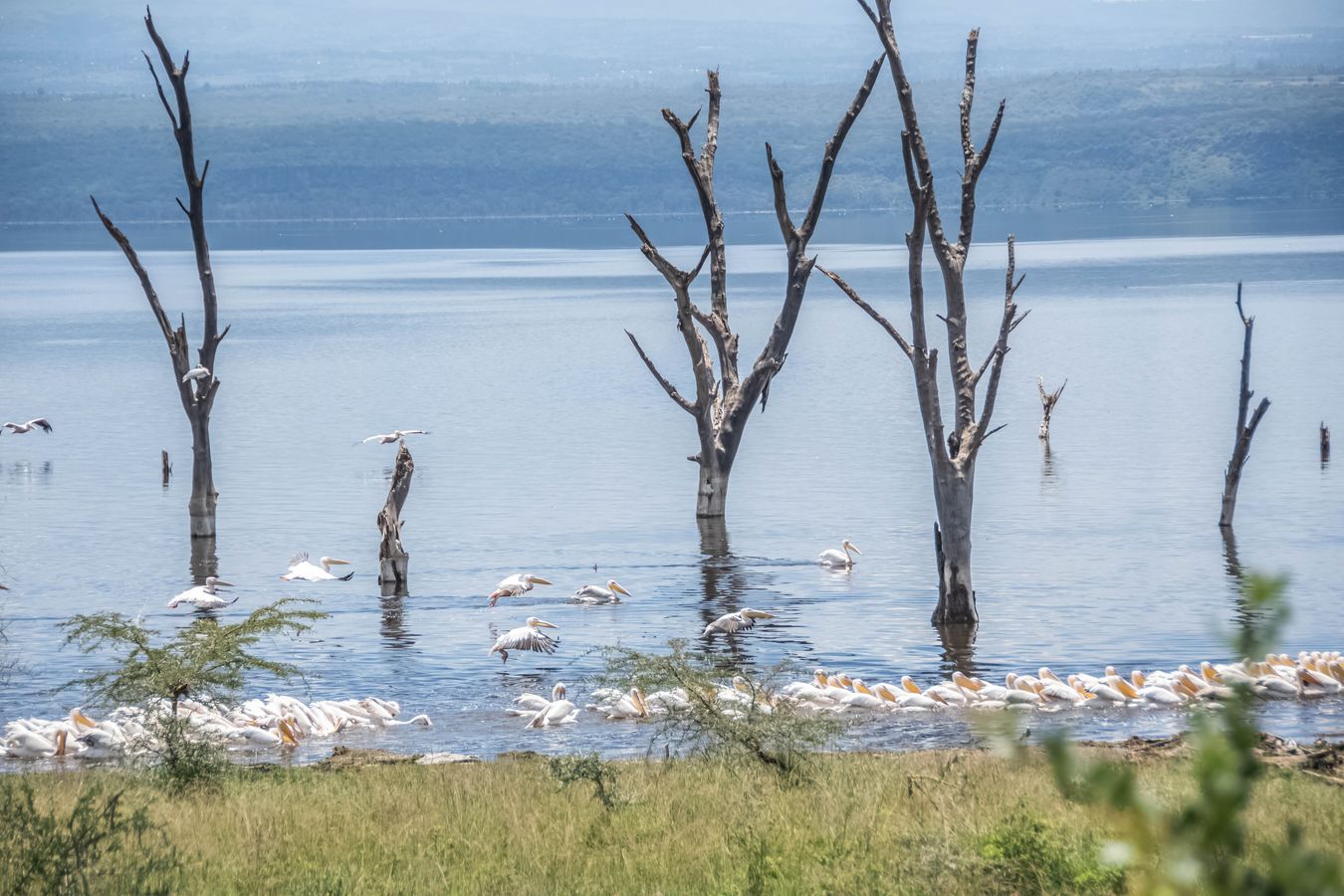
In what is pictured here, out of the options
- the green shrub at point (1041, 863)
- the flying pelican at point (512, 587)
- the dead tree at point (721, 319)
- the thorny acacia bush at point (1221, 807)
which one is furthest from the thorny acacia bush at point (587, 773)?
the dead tree at point (721, 319)

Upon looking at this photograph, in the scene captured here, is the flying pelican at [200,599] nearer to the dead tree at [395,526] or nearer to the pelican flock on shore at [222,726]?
the dead tree at [395,526]

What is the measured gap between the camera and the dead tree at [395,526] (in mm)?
23328

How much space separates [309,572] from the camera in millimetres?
24609

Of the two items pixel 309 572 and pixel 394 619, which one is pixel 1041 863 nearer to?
pixel 394 619

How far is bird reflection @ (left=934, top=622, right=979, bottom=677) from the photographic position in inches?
750

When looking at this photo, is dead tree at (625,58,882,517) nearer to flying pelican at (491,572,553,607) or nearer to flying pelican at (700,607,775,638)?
flying pelican at (491,572,553,607)

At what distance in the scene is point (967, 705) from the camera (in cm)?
1680

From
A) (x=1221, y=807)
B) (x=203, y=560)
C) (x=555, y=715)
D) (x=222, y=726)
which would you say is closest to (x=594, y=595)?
(x=555, y=715)

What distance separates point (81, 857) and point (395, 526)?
15126 millimetres

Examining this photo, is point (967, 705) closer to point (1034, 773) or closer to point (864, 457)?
point (1034, 773)

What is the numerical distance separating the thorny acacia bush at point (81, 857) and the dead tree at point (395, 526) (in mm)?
13673

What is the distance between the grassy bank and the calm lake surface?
11.8 feet

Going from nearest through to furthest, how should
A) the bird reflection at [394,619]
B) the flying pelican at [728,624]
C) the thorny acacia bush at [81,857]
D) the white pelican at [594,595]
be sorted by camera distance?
1. the thorny acacia bush at [81,857]
2. the flying pelican at [728,624]
3. the bird reflection at [394,619]
4. the white pelican at [594,595]

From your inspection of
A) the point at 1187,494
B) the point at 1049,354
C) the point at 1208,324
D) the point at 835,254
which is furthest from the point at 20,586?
the point at 835,254
